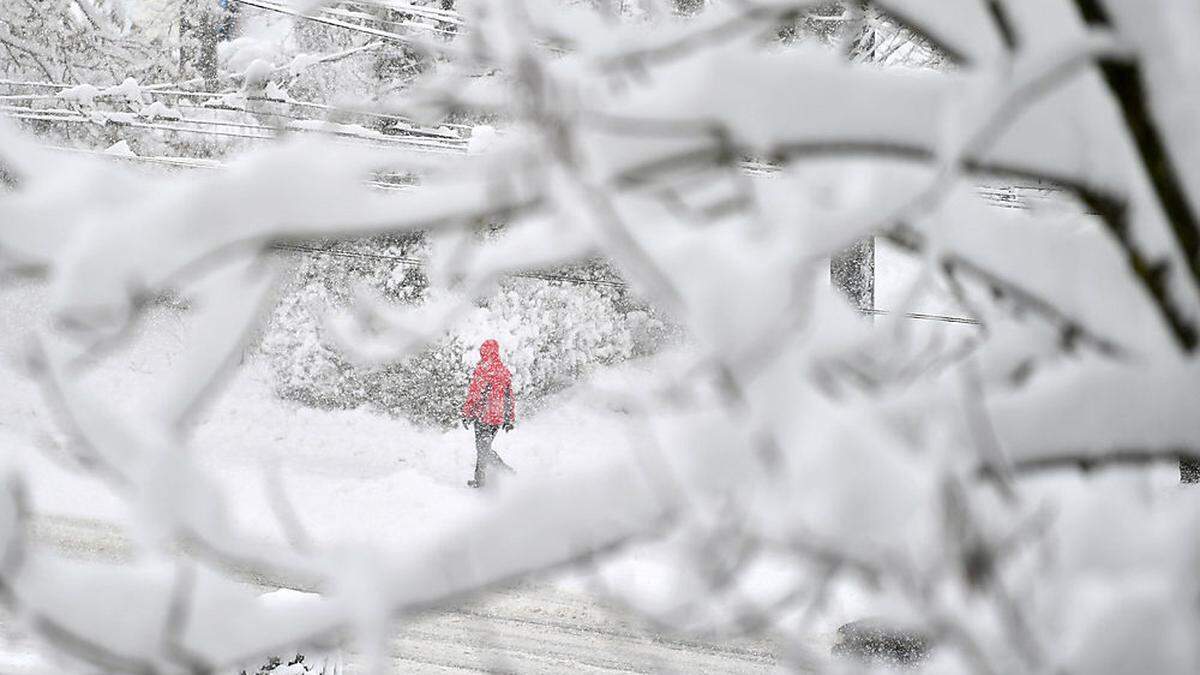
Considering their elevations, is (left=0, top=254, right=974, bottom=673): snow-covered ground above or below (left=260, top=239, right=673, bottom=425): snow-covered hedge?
below

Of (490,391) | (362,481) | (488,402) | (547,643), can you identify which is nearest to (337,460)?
(362,481)

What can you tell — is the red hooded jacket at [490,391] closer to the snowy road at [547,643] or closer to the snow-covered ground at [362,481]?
the snow-covered ground at [362,481]

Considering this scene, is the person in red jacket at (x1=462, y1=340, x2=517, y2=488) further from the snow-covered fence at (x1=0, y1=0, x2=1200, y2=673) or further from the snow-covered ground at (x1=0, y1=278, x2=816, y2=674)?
the snow-covered fence at (x1=0, y1=0, x2=1200, y2=673)

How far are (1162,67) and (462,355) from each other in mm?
11930

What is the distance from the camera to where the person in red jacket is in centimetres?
954

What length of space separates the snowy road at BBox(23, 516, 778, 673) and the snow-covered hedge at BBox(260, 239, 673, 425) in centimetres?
531

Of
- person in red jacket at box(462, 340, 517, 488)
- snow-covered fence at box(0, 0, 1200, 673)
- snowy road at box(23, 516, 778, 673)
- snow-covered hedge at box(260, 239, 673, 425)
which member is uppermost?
snow-covered hedge at box(260, 239, 673, 425)

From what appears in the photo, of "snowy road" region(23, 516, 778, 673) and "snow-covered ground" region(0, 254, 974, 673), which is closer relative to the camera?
"snowy road" region(23, 516, 778, 673)

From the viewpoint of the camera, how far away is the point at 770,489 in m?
1.01

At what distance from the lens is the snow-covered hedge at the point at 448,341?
12.8 meters

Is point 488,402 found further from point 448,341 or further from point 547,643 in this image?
point 547,643

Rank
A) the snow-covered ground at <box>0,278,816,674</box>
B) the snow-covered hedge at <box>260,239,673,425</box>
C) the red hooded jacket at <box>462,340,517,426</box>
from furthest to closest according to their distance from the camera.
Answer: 1. the snow-covered hedge at <box>260,239,673,425</box>
2. the red hooded jacket at <box>462,340,517,426</box>
3. the snow-covered ground at <box>0,278,816,674</box>

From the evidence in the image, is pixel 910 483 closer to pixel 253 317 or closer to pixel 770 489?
pixel 770 489

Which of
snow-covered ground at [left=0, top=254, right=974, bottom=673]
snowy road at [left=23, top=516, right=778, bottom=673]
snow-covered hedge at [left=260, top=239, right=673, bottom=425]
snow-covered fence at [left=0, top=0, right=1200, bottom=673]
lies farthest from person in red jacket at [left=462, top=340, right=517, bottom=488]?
snow-covered fence at [left=0, top=0, right=1200, bottom=673]
